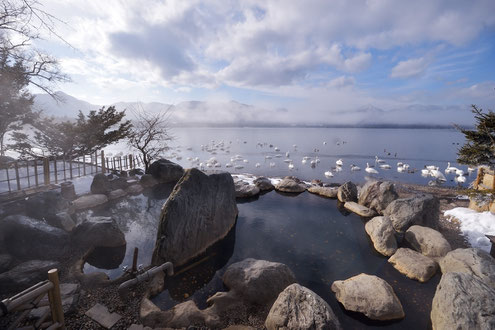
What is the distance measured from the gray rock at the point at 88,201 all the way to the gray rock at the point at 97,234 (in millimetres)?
4476

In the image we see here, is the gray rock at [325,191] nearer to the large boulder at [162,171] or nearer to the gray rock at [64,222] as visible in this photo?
the large boulder at [162,171]

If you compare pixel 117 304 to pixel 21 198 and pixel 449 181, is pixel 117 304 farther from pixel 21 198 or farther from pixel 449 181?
pixel 449 181

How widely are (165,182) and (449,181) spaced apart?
33.0 meters

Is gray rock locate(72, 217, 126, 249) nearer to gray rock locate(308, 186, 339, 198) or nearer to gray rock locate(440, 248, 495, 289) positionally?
gray rock locate(440, 248, 495, 289)

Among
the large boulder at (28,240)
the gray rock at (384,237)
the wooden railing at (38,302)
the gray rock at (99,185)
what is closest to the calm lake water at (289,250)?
the gray rock at (384,237)

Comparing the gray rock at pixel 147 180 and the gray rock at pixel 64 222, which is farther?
the gray rock at pixel 147 180

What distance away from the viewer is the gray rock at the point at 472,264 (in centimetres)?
744

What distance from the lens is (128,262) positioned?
9.17 m

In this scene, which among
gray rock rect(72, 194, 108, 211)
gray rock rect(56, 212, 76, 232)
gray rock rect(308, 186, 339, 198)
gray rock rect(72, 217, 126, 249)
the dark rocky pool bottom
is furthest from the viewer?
gray rock rect(308, 186, 339, 198)

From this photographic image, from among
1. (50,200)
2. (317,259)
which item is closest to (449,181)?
(317,259)

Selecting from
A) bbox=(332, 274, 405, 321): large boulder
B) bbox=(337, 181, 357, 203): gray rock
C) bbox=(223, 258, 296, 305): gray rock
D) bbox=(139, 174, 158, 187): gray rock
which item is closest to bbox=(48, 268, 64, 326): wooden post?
bbox=(223, 258, 296, 305): gray rock

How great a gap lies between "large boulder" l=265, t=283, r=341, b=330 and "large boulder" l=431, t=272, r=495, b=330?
9.87 feet

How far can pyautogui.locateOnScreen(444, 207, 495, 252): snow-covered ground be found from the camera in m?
10.8

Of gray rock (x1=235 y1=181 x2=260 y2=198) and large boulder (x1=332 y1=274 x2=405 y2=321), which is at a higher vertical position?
gray rock (x1=235 y1=181 x2=260 y2=198)
